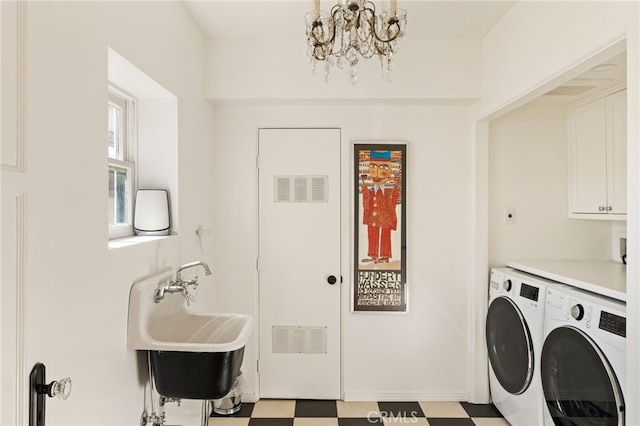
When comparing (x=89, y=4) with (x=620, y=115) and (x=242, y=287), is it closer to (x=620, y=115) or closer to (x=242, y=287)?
(x=242, y=287)

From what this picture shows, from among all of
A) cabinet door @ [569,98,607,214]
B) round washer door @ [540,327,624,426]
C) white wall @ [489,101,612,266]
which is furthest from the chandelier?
cabinet door @ [569,98,607,214]

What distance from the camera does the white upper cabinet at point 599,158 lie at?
8.41ft

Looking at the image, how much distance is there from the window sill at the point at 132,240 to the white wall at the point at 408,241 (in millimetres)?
932

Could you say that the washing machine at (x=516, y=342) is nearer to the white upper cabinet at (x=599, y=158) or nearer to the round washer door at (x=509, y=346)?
the round washer door at (x=509, y=346)

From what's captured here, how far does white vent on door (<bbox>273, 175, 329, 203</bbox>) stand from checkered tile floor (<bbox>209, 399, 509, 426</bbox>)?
1.46 meters

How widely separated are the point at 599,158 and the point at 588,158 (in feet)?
0.31

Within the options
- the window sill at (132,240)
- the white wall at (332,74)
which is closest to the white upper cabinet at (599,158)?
the white wall at (332,74)

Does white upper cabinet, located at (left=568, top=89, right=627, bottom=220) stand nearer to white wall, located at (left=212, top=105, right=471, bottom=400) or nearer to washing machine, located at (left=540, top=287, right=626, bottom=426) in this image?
white wall, located at (left=212, top=105, right=471, bottom=400)

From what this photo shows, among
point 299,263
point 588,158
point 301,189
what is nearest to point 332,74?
point 301,189

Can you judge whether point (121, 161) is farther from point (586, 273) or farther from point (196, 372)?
point (586, 273)

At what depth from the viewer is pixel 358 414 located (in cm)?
286

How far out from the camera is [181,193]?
2.36m

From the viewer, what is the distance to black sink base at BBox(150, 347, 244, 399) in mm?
1768

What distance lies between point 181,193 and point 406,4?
5.47ft
